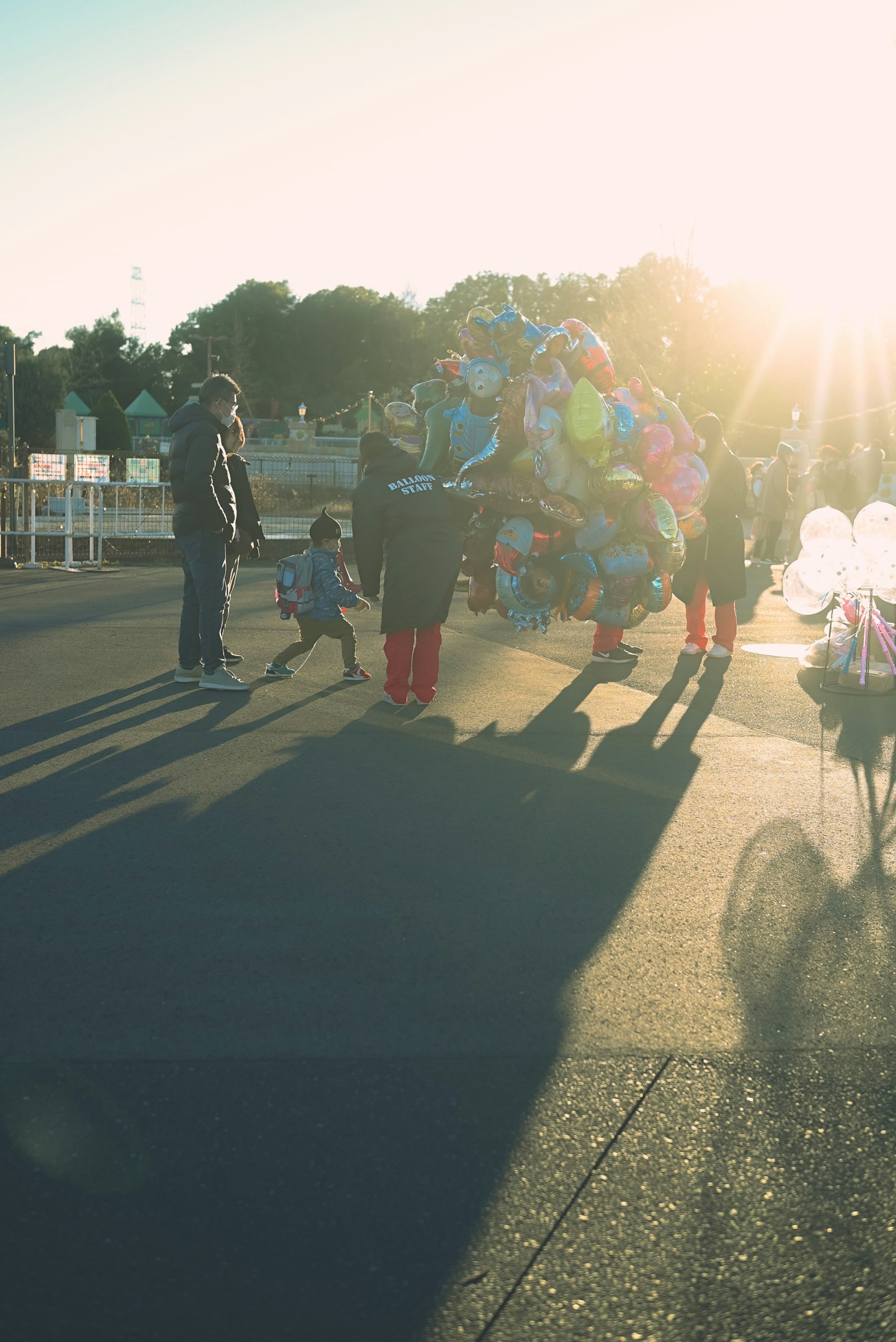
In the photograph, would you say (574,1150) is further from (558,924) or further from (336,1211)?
(558,924)

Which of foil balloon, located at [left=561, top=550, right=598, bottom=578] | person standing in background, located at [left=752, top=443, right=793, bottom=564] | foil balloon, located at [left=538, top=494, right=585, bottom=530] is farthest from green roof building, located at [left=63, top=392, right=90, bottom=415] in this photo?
foil balloon, located at [left=538, top=494, right=585, bottom=530]

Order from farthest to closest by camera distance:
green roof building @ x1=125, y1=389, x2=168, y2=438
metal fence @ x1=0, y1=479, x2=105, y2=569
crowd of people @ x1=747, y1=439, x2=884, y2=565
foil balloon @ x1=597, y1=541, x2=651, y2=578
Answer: green roof building @ x1=125, y1=389, x2=168, y2=438 < metal fence @ x1=0, y1=479, x2=105, y2=569 < crowd of people @ x1=747, y1=439, x2=884, y2=565 < foil balloon @ x1=597, y1=541, x2=651, y2=578

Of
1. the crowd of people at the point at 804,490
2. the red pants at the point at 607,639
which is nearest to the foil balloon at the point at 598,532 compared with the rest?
the red pants at the point at 607,639

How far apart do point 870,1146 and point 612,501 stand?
22.8 feet

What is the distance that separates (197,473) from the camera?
8.55m

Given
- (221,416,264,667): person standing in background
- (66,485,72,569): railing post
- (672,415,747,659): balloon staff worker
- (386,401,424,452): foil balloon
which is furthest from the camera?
(66,485,72,569): railing post

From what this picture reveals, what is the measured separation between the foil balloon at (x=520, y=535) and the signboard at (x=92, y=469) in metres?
10.9

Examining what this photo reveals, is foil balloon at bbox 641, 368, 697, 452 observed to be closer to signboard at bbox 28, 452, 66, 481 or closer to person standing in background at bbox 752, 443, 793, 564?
person standing in background at bbox 752, 443, 793, 564

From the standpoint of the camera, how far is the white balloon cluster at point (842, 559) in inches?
353

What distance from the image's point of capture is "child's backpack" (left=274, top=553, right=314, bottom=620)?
31.1 feet

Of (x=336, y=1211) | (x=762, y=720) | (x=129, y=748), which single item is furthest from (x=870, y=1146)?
(x=762, y=720)

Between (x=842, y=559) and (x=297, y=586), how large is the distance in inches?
154

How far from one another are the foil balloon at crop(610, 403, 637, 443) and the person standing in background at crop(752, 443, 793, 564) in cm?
1107

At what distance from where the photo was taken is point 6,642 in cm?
1118
